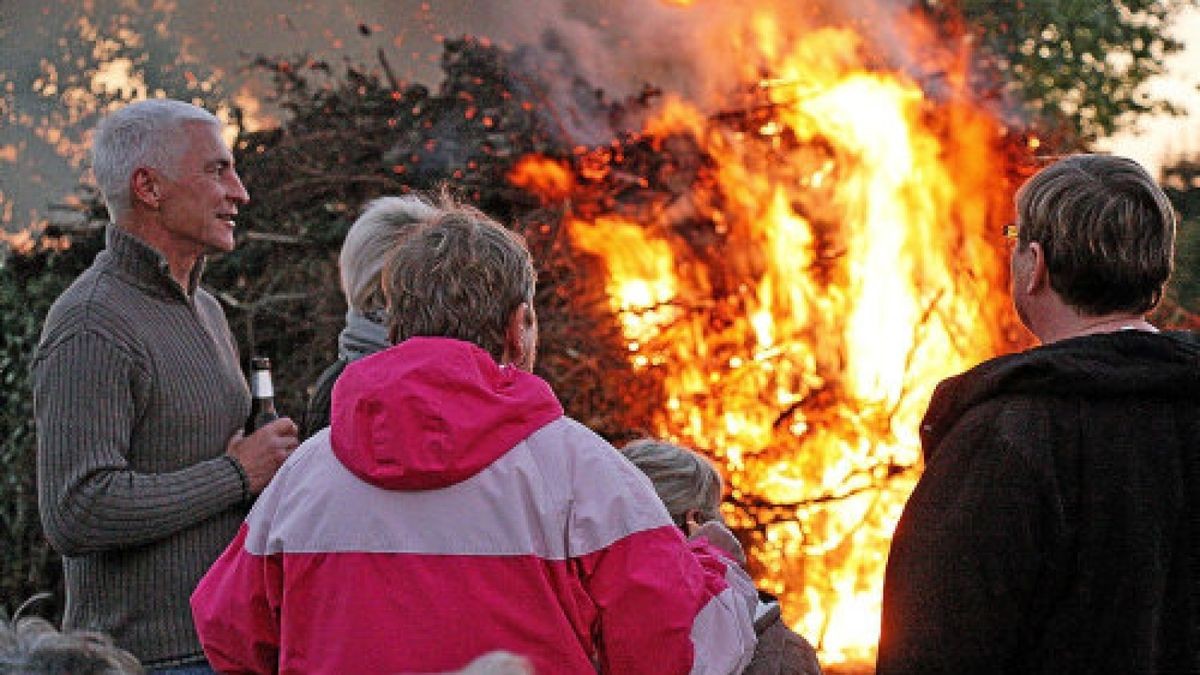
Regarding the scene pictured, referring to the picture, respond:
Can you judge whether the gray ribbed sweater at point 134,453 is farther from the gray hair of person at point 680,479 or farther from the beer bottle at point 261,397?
the gray hair of person at point 680,479

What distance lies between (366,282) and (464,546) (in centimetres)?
149

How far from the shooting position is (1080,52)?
11250 millimetres

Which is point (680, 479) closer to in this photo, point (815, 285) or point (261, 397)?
point (261, 397)

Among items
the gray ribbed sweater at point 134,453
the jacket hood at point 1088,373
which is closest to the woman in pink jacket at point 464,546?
the jacket hood at point 1088,373

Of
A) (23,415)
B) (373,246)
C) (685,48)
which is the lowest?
(23,415)

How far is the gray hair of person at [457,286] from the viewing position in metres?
3.04

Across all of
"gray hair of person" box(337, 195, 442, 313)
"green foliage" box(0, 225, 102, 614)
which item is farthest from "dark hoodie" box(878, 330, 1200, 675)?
"green foliage" box(0, 225, 102, 614)

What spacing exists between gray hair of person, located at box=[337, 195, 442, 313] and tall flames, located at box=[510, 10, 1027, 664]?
116 inches

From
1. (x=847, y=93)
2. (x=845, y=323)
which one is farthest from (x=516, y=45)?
(x=845, y=323)

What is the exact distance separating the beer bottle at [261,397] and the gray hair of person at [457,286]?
1053mm

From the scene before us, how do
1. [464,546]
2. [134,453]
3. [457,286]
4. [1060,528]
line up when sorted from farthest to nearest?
[134,453] → [457,286] → [464,546] → [1060,528]

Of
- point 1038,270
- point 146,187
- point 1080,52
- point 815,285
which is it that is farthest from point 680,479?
point 1080,52

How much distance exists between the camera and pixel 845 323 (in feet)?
23.9

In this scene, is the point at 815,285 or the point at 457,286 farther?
the point at 815,285
